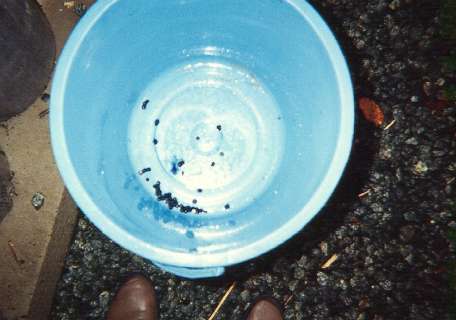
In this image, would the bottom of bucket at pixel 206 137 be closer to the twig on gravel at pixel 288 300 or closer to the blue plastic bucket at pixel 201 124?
the blue plastic bucket at pixel 201 124

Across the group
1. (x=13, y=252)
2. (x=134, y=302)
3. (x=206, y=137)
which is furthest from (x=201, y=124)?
(x=13, y=252)

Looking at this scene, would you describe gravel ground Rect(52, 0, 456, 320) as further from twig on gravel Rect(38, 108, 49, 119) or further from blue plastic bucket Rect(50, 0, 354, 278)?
twig on gravel Rect(38, 108, 49, 119)

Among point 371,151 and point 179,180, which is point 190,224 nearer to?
point 179,180

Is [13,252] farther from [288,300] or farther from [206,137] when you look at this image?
[288,300]

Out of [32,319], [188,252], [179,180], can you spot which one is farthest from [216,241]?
[32,319]

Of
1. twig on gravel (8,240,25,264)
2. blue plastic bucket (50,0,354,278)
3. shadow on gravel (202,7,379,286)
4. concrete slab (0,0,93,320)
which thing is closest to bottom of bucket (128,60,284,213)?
blue plastic bucket (50,0,354,278)

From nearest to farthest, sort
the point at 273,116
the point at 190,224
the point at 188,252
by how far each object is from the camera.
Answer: the point at 188,252
the point at 190,224
the point at 273,116
